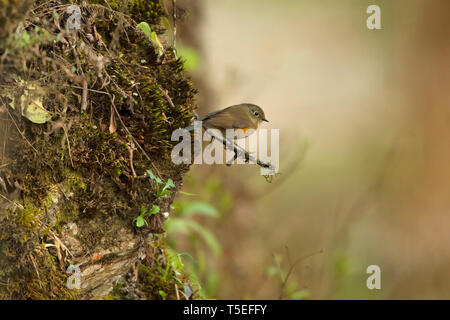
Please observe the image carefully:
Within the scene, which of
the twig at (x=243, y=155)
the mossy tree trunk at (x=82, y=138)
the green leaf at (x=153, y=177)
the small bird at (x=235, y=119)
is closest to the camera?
the mossy tree trunk at (x=82, y=138)

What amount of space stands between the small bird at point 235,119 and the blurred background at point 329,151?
1.13 m

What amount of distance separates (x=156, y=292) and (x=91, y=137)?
1287 mm

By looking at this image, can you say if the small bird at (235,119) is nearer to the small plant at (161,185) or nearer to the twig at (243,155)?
the twig at (243,155)

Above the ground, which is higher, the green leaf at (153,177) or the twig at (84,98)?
the twig at (84,98)

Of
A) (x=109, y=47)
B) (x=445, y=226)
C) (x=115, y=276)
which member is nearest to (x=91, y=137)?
(x=109, y=47)

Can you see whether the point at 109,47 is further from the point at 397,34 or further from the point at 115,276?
the point at 397,34

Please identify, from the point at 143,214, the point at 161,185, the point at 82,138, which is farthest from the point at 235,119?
the point at 82,138

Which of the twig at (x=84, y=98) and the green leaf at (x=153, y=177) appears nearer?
the twig at (x=84, y=98)

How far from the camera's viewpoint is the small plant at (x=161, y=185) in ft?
9.30

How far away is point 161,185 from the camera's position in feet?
9.63

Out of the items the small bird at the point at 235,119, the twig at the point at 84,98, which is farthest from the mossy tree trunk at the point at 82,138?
the small bird at the point at 235,119

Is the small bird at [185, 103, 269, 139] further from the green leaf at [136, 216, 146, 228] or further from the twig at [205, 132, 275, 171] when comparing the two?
the green leaf at [136, 216, 146, 228]

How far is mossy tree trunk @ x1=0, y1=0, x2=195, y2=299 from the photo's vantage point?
2416mm

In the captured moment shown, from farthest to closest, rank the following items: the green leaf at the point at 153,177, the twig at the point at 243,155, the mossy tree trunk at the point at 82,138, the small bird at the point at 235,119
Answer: the small bird at the point at 235,119 < the twig at the point at 243,155 < the green leaf at the point at 153,177 < the mossy tree trunk at the point at 82,138
